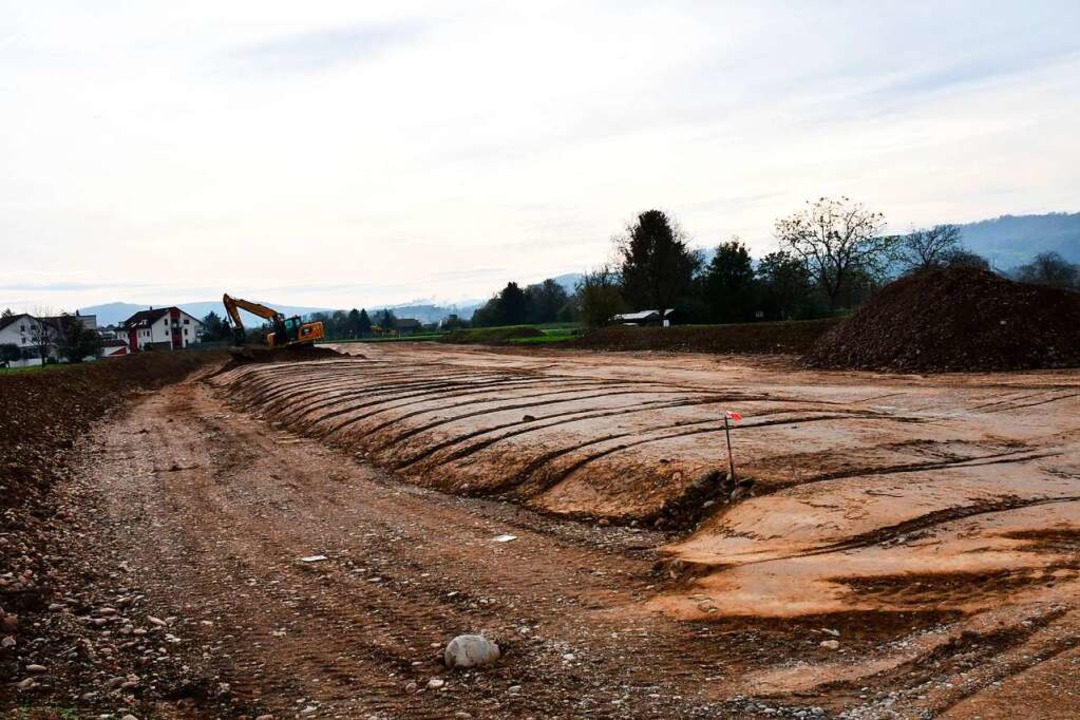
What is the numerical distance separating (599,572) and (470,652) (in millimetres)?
2387

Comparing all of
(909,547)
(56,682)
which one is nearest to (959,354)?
(909,547)

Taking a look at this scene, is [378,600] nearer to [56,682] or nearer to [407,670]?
[407,670]

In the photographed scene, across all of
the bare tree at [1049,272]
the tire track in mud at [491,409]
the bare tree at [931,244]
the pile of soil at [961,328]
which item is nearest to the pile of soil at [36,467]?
the tire track in mud at [491,409]

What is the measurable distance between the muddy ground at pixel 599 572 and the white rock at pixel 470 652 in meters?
0.10

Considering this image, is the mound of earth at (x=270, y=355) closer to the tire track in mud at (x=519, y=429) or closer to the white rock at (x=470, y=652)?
the tire track in mud at (x=519, y=429)

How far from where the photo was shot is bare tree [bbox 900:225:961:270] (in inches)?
2392

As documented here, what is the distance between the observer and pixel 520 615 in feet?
22.3

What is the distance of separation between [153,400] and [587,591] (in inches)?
1162

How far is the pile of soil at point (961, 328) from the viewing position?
23.8 meters

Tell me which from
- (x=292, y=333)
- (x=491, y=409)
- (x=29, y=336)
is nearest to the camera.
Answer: (x=491, y=409)

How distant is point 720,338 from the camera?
41250mm

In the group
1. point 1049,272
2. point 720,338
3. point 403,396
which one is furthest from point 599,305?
point 403,396

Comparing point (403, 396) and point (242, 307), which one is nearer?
point (403, 396)

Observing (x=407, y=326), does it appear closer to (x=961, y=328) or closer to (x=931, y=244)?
(x=931, y=244)
